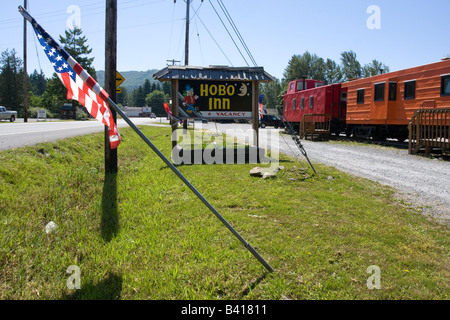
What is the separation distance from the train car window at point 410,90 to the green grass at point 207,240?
391 inches

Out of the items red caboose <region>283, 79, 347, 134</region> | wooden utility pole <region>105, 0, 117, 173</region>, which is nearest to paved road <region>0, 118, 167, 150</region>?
wooden utility pole <region>105, 0, 117, 173</region>

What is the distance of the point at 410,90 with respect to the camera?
49.4ft

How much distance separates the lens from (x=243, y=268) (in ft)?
11.2

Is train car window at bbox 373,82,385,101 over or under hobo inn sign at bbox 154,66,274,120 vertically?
over

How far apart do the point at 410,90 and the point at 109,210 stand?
573 inches

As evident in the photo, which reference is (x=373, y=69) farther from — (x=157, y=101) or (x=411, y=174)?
(x=157, y=101)

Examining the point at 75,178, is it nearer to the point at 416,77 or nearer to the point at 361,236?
the point at 361,236

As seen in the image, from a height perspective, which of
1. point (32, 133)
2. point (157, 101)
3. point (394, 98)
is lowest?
point (32, 133)

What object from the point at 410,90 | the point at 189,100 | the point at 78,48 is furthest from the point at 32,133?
the point at 78,48

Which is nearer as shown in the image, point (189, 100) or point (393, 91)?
point (189, 100)

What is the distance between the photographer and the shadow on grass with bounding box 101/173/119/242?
178 inches

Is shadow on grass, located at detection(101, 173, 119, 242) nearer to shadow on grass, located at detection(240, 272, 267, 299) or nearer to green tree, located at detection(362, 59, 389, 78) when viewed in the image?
shadow on grass, located at detection(240, 272, 267, 299)

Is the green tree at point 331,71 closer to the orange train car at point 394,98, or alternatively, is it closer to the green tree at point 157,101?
the orange train car at point 394,98
